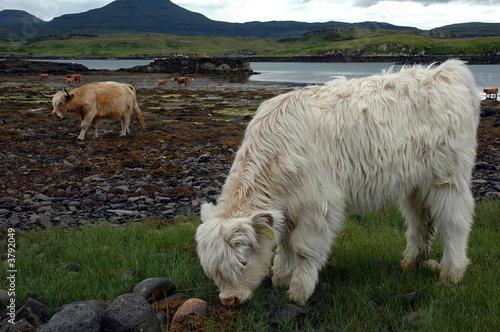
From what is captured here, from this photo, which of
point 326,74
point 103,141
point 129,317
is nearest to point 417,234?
point 129,317

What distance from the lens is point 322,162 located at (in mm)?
5543

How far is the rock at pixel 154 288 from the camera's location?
218 inches

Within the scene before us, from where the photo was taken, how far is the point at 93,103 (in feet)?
68.5

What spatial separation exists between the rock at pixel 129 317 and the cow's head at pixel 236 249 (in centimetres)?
69

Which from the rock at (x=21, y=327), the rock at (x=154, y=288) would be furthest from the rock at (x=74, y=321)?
the rock at (x=154, y=288)

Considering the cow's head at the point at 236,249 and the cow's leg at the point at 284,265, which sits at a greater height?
the cow's head at the point at 236,249

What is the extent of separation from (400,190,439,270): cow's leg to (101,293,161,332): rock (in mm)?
3544

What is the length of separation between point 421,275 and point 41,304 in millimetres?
4343

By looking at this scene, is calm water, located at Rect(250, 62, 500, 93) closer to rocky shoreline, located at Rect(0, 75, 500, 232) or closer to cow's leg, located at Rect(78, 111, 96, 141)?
rocky shoreline, located at Rect(0, 75, 500, 232)

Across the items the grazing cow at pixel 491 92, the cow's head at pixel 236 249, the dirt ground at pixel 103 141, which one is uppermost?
the cow's head at pixel 236 249

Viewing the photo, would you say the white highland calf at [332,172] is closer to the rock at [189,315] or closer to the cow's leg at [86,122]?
the rock at [189,315]

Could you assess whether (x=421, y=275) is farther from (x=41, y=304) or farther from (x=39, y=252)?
(x=39, y=252)

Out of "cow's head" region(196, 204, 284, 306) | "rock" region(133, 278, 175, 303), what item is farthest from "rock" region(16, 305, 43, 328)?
"cow's head" region(196, 204, 284, 306)

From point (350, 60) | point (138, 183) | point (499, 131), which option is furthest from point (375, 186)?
point (350, 60)
